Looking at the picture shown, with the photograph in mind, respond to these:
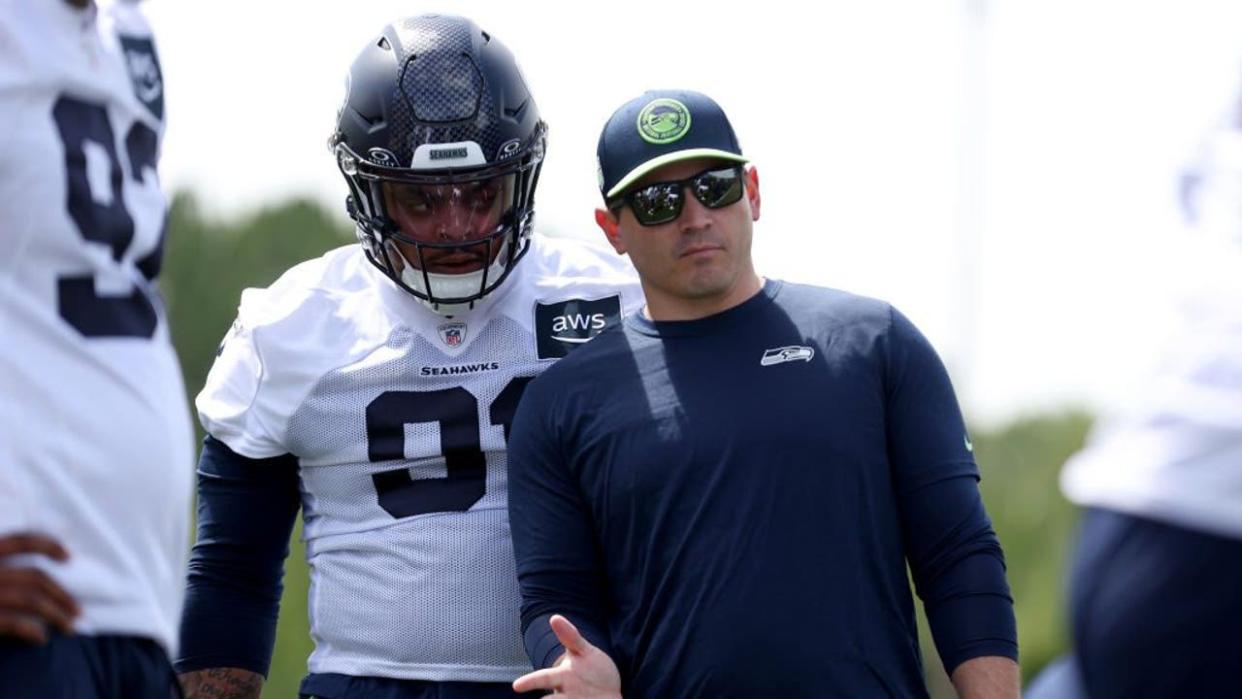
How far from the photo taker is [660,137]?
4215 mm

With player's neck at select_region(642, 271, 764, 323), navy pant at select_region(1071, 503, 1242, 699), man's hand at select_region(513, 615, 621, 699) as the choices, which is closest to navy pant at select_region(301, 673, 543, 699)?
man's hand at select_region(513, 615, 621, 699)

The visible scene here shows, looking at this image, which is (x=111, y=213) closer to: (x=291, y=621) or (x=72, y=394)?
(x=72, y=394)

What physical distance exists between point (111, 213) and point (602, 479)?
129cm

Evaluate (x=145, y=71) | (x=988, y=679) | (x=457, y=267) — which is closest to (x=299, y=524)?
(x=457, y=267)

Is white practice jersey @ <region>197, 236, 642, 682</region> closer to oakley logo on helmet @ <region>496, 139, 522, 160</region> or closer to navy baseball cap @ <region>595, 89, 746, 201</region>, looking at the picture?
oakley logo on helmet @ <region>496, 139, 522, 160</region>

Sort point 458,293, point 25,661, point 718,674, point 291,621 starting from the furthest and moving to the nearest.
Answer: point 291,621 → point 458,293 → point 718,674 → point 25,661

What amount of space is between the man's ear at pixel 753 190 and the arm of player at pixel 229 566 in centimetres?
119

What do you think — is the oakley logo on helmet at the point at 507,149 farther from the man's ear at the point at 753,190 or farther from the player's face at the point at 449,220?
the man's ear at the point at 753,190

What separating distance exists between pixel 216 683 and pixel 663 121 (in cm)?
162

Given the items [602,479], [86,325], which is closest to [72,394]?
[86,325]

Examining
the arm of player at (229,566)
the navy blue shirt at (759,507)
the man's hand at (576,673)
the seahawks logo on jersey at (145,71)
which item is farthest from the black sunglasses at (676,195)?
the seahawks logo on jersey at (145,71)

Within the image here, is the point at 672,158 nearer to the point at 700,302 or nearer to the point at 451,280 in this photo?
the point at 700,302

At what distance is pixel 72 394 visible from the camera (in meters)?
3.02

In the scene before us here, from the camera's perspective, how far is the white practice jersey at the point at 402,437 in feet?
14.1
